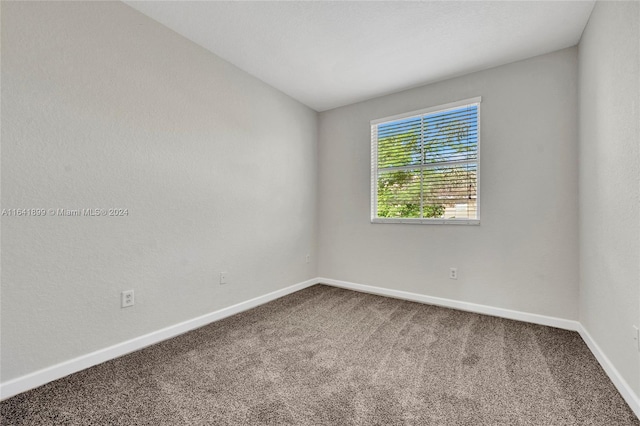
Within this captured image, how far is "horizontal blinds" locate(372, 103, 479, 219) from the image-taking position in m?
2.98

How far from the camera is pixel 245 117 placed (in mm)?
2961

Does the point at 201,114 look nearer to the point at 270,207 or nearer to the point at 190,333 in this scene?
the point at 270,207

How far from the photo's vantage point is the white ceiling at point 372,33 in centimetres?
203

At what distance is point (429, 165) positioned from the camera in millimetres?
3203

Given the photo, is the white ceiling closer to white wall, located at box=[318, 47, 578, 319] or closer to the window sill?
white wall, located at box=[318, 47, 578, 319]

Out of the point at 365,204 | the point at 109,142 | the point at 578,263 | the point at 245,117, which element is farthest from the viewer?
the point at 365,204

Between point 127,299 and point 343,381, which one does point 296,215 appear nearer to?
point 127,299

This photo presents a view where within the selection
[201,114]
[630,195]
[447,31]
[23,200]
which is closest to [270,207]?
[201,114]

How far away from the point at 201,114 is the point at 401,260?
105 inches

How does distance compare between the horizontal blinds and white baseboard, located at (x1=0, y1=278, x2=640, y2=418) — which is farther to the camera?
the horizontal blinds

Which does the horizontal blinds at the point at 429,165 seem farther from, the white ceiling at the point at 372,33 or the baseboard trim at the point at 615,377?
the baseboard trim at the point at 615,377

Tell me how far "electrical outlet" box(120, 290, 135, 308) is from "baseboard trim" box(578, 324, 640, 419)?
10.1 feet

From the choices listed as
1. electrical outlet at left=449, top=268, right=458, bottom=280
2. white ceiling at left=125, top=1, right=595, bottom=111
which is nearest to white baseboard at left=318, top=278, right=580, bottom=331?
electrical outlet at left=449, top=268, right=458, bottom=280
